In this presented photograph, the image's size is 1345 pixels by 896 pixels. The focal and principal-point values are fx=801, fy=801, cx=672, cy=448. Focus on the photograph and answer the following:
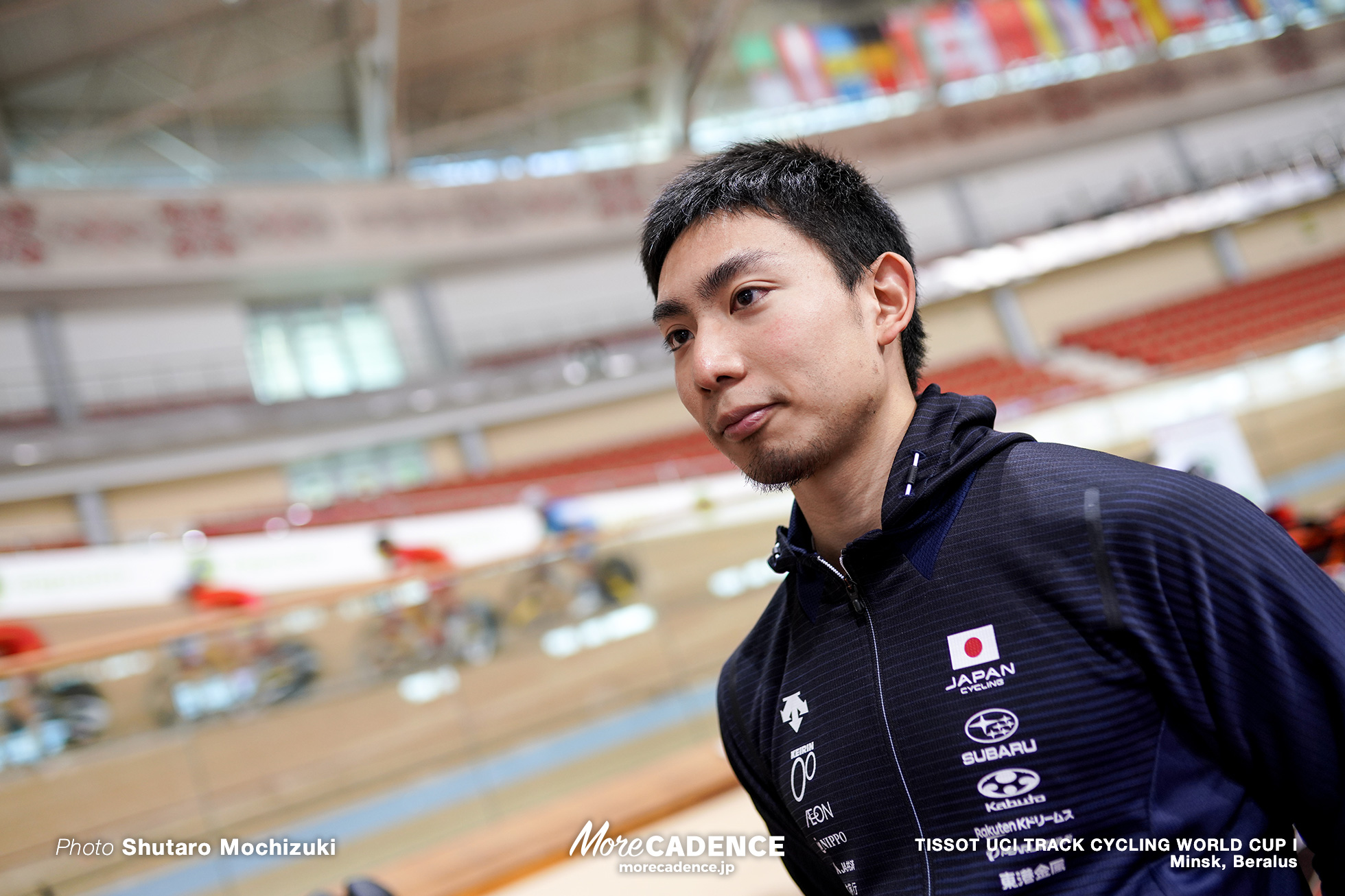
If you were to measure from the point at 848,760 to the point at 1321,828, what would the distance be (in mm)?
416

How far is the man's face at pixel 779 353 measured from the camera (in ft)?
2.74

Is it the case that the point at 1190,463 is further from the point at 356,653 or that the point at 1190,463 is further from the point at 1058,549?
the point at 356,653

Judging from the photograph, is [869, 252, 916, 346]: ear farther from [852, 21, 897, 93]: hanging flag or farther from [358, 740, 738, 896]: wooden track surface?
[852, 21, 897, 93]: hanging flag

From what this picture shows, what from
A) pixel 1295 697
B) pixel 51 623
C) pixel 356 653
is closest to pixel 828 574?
pixel 1295 697

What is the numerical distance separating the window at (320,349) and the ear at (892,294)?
1186cm

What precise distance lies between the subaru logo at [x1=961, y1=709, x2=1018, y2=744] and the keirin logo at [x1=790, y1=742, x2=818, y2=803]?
0.19 m

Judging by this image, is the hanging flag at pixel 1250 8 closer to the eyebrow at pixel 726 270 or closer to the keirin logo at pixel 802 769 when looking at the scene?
the eyebrow at pixel 726 270

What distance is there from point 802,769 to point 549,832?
131cm

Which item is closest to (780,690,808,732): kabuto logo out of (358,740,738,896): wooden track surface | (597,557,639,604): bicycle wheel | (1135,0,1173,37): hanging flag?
(358,740,738,896): wooden track surface

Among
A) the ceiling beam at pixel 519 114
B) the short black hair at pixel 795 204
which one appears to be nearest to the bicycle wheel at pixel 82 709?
the short black hair at pixel 795 204

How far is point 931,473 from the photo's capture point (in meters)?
0.86

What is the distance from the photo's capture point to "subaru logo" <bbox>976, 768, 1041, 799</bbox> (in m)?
0.75

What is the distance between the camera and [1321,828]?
2.35ft

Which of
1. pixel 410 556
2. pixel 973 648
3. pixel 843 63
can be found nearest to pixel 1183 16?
pixel 843 63
